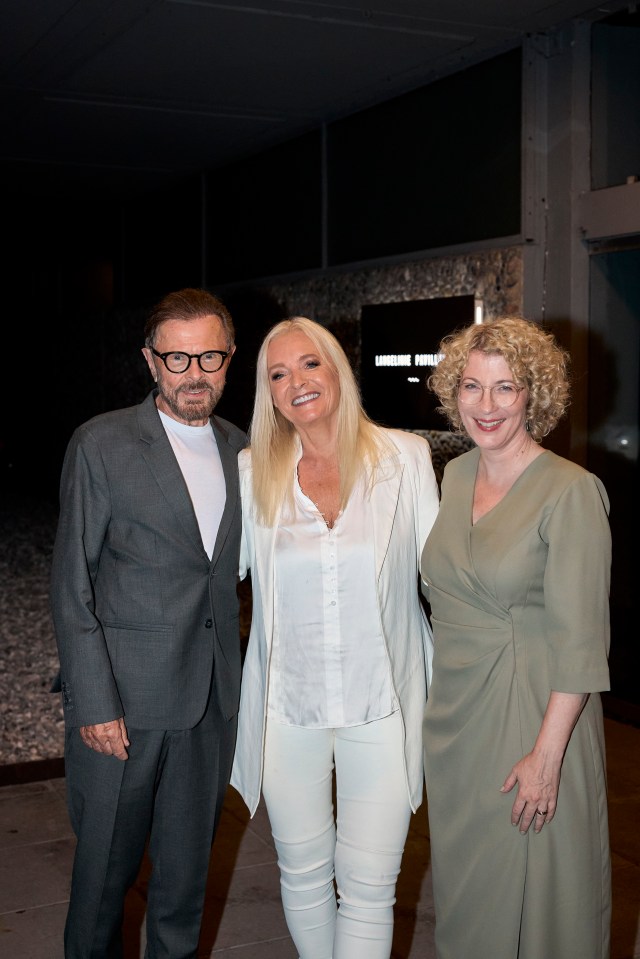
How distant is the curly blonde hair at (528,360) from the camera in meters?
2.25

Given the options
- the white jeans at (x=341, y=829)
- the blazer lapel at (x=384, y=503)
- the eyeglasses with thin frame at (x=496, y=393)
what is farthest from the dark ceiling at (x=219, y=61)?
the white jeans at (x=341, y=829)

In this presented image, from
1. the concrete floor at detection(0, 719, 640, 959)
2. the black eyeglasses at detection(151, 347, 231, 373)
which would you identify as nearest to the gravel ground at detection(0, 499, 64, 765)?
the concrete floor at detection(0, 719, 640, 959)

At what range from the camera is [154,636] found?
2539 millimetres

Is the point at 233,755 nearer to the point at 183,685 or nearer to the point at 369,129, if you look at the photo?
the point at 183,685

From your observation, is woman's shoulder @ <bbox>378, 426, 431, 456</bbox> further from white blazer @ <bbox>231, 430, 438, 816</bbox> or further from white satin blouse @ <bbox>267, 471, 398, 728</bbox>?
white satin blouse @ <bbox>267, 471, 398, 728</bbox>

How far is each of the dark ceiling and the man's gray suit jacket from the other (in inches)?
122

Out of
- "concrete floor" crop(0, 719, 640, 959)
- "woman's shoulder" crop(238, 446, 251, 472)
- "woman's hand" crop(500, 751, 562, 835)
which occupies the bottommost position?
"concrete floor" crop(0, 719, 640, 959)

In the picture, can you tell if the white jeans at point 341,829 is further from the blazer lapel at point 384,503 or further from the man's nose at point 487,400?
the man's nose at point 487,400

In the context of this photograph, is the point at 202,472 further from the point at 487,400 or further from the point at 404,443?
the point at 487,400

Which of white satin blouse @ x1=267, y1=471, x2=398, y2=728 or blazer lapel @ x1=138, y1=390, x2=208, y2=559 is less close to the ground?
blazer lapel @ x1=138, y1=390, x2=208, y2=559

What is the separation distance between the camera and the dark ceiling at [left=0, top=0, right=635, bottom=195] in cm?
494

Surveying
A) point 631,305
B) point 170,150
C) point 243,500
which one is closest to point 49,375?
point 170,150

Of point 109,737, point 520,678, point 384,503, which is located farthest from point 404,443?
point 109,737

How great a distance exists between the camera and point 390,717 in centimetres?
252
